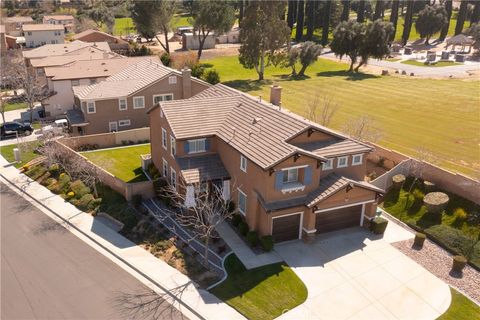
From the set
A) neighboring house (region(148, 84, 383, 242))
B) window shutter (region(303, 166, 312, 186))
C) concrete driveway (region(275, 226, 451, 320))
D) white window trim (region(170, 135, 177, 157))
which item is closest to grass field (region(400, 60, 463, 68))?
neighboring house (region(148, 84, 383, 242))

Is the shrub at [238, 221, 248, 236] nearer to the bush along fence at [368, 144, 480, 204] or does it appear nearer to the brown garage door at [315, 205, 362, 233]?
the brown garage door at [315, 205, 362, 233]

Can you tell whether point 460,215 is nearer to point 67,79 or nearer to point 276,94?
point 276,94

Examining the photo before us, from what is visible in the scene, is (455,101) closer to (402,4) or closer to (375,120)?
(375,120)

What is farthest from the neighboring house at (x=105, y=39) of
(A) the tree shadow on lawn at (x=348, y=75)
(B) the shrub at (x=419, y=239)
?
(B) the shrub at (x=419, y=239)


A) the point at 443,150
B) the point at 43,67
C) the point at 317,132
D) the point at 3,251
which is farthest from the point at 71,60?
the point at 443,150

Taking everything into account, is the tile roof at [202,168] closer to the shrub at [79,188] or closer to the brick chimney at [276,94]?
the brick chimney at [276,94]

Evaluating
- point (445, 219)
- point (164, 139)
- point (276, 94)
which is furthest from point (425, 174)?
Result: point (164, 139)
